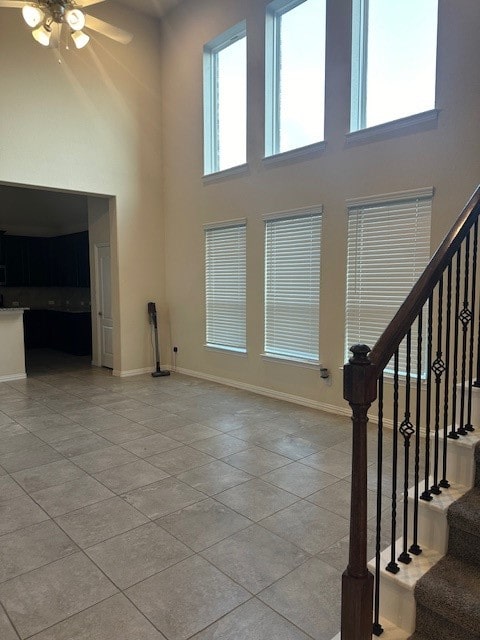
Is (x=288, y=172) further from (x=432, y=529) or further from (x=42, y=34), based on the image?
(x=432, y=529)

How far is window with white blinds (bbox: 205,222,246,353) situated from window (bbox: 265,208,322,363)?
49cm

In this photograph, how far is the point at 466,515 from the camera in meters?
1.72

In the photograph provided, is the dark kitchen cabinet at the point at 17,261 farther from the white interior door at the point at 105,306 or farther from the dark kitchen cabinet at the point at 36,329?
the white interior door at the point at 105,306

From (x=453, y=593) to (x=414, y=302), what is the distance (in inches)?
40.9

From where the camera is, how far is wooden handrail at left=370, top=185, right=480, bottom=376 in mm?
1544

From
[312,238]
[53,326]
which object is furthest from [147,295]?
[53,326]

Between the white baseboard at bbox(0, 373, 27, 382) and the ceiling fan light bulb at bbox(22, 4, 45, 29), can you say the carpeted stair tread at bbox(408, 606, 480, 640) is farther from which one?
the white baseboard at bbox(0, 373, 27, 382)

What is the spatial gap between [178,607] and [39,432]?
2880 millimetres

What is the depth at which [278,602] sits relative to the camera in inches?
78.8

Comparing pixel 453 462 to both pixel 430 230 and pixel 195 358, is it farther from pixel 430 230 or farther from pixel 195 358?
pixel 195 358

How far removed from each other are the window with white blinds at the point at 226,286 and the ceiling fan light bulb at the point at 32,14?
2.97 m

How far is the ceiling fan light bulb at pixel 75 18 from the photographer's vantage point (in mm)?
3754

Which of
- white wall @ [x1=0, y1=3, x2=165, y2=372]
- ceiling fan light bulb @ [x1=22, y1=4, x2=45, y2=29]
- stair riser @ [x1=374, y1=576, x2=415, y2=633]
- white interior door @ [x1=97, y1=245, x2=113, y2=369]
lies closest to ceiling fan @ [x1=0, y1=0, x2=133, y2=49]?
ceiling fan light bulb @ [x1=22, y1=4, x2=45, y2=29]

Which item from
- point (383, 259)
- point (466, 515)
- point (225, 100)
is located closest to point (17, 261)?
point (225, 100)
